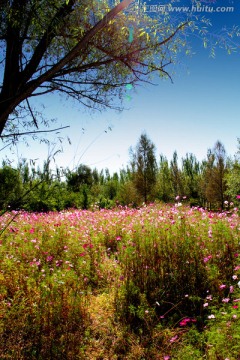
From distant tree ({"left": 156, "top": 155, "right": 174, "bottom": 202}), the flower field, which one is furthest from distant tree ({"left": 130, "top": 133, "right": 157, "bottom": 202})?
the flower field

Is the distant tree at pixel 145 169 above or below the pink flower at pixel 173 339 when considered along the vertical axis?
above

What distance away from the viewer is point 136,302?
412 centimetres

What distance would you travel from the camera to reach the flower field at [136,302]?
321cm

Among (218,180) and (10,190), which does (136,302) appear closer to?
(10,190)

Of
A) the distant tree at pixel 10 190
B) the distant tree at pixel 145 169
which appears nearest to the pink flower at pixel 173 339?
the distant tree at pixel 10 190

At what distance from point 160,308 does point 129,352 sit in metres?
0.92

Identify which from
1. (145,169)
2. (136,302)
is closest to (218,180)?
(145,169)

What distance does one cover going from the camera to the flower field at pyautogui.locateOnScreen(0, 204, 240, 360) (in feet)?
10.5

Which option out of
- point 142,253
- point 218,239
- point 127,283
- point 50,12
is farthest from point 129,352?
point 50,12

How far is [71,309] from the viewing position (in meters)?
3.71

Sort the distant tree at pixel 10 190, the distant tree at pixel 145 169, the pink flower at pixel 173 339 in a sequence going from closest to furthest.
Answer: the distant tree at pixel 10 190, the pink flower at pixel 173 339, the distant tree at pixel 145 169

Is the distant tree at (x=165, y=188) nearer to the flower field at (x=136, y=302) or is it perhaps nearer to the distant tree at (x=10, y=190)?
the flower field at (x=136, y=302)

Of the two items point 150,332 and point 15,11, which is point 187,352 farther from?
point 15,11

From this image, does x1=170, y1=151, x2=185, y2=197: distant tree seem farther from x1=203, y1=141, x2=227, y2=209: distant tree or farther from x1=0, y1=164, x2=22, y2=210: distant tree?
x1=0, y1=164, x2=22, y2=210: distant tree
